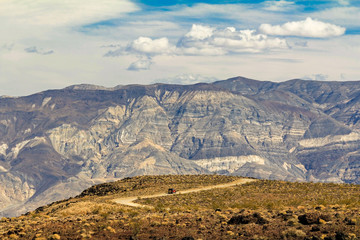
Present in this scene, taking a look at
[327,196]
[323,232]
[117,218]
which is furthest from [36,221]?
[327,196]

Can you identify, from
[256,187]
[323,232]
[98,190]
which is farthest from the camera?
[98,190]

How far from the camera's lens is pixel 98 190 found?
87312 mm

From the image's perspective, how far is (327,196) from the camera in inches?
2611

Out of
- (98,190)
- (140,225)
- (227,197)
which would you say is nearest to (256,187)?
(227,197)

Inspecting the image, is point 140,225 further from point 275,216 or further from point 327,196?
point 327,196

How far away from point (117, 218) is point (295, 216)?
14.7 meters

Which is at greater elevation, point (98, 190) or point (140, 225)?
point (140, 225)

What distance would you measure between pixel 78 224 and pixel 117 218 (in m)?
4.09

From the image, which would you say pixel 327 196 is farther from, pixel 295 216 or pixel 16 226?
pixel 16 226

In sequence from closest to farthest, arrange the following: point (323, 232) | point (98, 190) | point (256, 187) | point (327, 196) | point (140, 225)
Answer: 1. point (323, 232)
2. point (140, 225)
3. point (327, 196)
4. point (256, 187)
5. point (98, 190)

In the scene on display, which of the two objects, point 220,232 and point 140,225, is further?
point 140,225

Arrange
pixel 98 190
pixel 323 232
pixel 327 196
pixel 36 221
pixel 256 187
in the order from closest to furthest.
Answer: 1. pixel 323 232
2. pixel 36 221
3. pixel 327 196
4. pixel 256 187
5. pixel 98 190

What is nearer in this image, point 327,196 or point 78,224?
point 78,224

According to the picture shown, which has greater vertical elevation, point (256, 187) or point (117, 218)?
point (117, 218)
